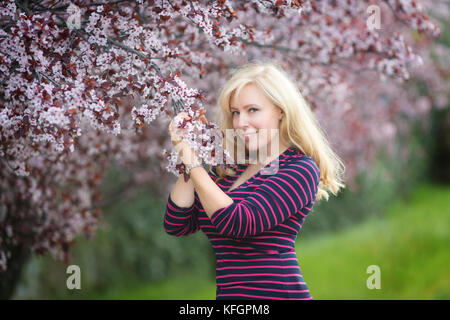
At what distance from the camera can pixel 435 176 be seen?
12539 mm

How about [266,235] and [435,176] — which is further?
[435,176]

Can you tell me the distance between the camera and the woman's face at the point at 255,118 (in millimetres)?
2207

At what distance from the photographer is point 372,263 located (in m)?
6.90

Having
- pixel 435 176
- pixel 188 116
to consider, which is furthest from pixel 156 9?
pixel 435 176

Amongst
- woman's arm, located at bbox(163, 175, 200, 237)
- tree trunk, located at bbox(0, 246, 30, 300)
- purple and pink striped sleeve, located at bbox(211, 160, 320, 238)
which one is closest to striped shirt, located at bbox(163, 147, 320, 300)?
purple and pink striped sleeve, located at bbox(211, 160, 320, 238)

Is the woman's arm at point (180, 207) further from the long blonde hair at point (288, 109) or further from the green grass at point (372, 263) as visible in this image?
the green grass at point (372, 263)

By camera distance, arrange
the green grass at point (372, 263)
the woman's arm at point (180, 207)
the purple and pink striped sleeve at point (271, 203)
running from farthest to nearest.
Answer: the green grass at point (372, 263), the woman's arm at point (180, 207), the purple and pink striped sleeve at point (271, 203)

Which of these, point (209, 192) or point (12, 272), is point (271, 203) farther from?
point (12, 272)

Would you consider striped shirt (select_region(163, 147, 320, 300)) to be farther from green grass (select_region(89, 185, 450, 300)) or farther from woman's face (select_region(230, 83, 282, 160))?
green grass (select_region(89, 185, 450, 300))

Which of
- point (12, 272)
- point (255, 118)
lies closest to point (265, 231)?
point (255, 118)

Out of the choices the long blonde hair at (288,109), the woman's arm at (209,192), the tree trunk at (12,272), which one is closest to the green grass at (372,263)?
the tree trunk at (12,272)
